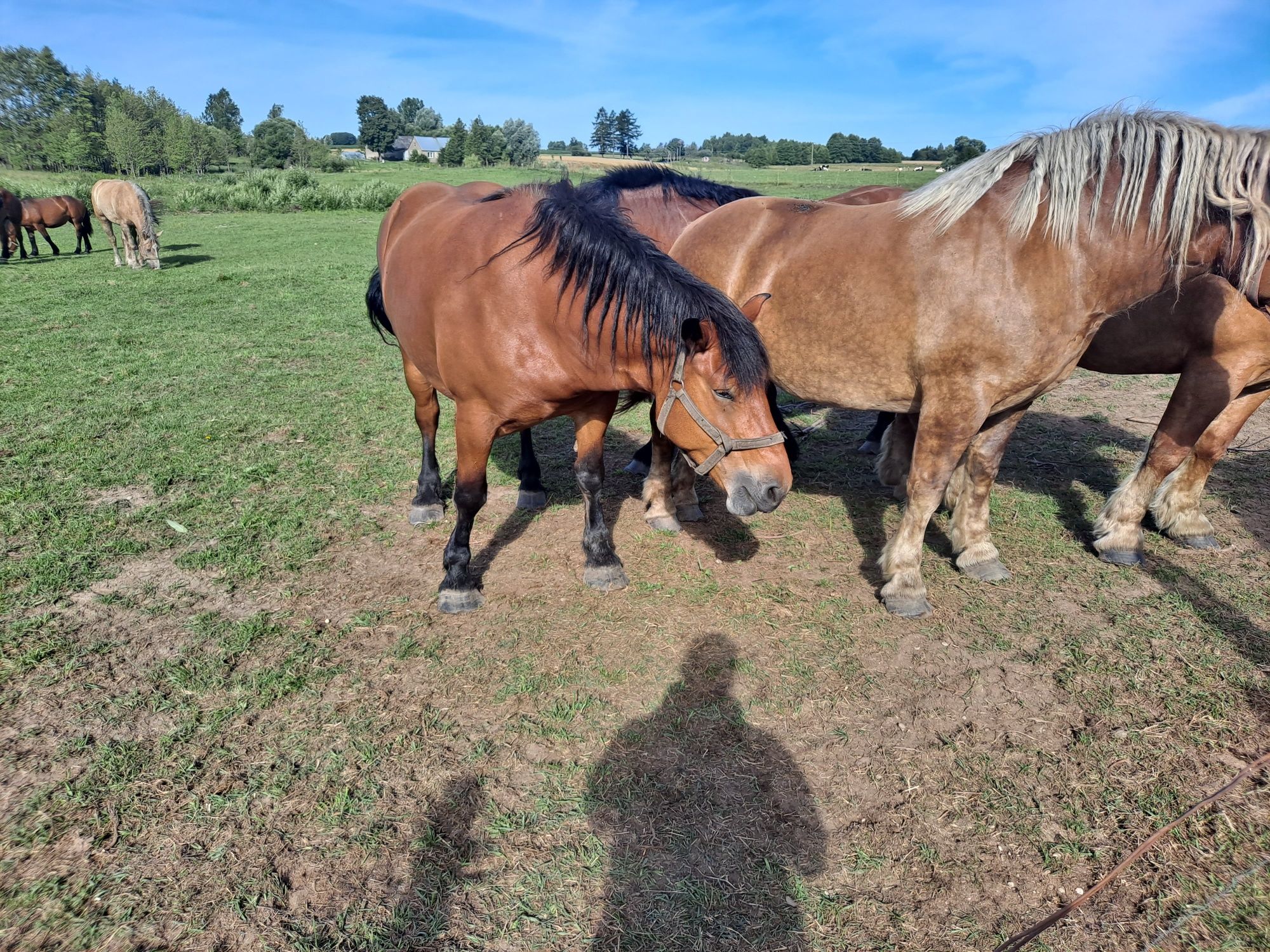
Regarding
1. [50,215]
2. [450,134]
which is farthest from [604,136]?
[50,215]

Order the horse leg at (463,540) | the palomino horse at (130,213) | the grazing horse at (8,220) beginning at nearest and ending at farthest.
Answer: the horse leg at (463,540), the palomino horse at (130,213), the grazing horse at (8,220)

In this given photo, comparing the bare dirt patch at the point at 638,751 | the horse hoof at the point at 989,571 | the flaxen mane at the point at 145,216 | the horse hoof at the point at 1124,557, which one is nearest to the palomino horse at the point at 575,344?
the bare dirt patch at the point at 638,751

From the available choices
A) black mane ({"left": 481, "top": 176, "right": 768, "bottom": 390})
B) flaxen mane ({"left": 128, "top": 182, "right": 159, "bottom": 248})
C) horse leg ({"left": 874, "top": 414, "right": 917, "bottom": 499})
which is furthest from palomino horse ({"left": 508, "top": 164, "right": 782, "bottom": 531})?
flaxen mane ({"left": 128, "top": 182, "right": 159, "bottom": 248})

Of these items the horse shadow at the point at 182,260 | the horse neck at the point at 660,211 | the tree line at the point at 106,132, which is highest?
the tree line at the point at 106,132

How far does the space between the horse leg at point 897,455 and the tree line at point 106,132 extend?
203 ft

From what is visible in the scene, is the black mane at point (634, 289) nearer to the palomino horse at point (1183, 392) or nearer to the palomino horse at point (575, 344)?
the palomino horse at point (575, 344)

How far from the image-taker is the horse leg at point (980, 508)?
13.1ft

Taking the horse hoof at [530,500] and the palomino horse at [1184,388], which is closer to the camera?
the palomino horse at [1184,388]

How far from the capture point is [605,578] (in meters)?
3.95

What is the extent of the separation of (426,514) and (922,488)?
315 cm

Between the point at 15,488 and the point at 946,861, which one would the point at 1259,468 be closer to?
the point at 946,861

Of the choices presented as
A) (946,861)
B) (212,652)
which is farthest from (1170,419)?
(212,652)

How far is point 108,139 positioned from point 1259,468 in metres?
64.9

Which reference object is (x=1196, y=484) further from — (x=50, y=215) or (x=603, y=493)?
(x=50, y=215)
